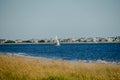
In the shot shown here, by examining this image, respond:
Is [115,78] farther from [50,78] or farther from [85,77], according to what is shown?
[50,78]

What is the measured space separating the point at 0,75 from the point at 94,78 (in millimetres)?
5745

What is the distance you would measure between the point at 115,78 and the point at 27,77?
531 cm

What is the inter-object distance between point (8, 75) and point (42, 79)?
227 cm

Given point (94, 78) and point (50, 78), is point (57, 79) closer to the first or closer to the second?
point (50, 78)

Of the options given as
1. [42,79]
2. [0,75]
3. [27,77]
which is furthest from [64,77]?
[0,75]

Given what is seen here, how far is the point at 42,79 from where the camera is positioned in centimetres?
1191

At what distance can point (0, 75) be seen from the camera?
12.3 meters

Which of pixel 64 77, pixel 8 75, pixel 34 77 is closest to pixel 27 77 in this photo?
pixel 34 77

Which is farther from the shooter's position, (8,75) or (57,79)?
(8,75)

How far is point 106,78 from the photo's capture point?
12.2m

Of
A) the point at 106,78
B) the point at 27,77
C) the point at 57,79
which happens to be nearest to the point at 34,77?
the point at 27,77

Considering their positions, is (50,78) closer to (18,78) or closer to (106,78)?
(18,78)

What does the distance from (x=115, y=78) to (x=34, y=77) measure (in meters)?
4.90

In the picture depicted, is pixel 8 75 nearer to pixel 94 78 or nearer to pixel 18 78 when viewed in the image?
pixel 18 78
